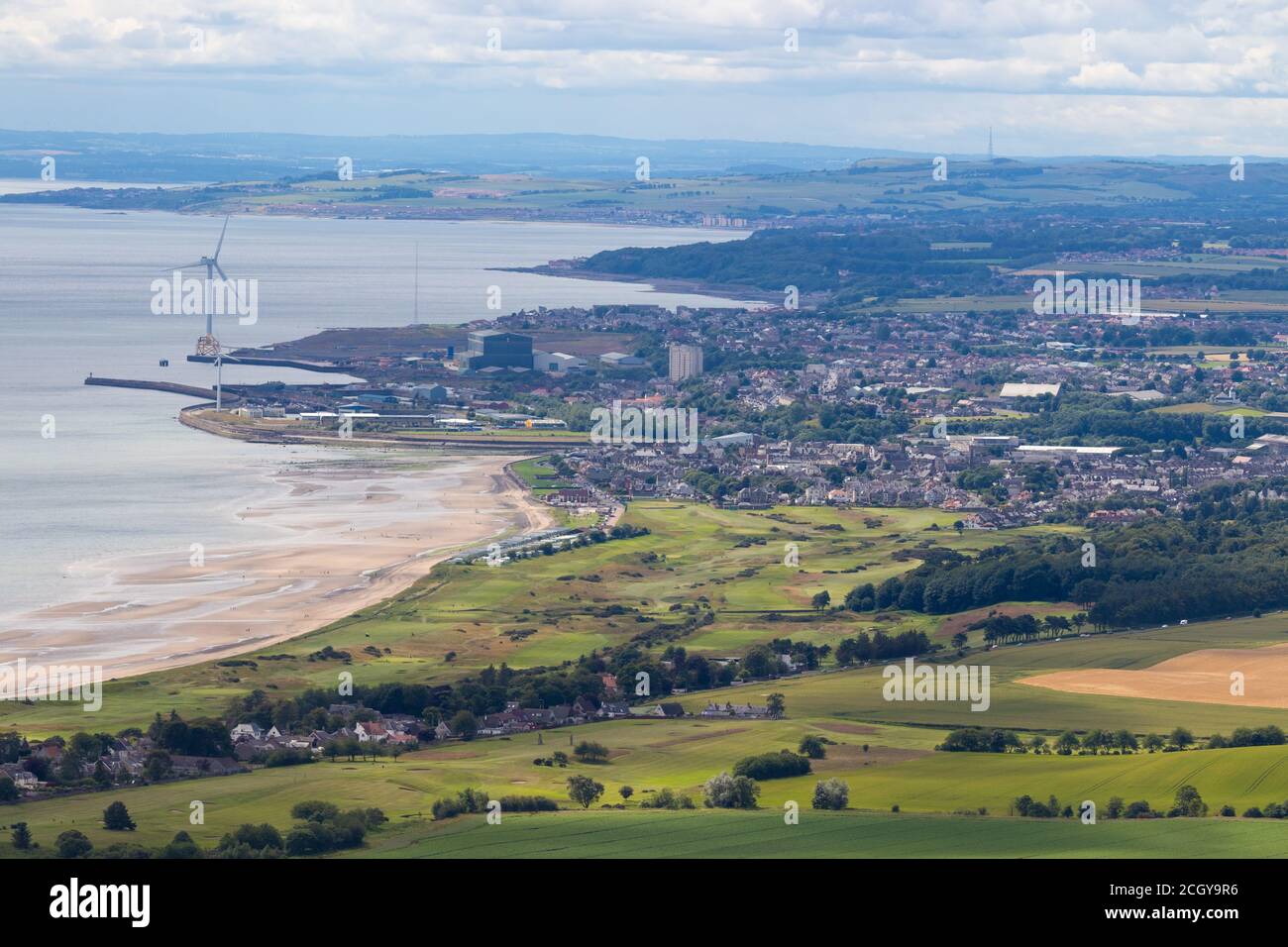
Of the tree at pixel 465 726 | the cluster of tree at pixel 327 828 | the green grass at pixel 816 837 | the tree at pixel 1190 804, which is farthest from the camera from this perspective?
the tree at pixel 465 726

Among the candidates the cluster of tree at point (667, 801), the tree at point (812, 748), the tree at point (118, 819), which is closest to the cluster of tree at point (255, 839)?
the tree at point (118, 819)

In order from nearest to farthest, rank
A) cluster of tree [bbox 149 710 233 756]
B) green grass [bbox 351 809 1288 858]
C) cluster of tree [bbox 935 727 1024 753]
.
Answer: green grass [bbox 351 809 1288 858] < cluster of tree [bbox 149 710 233 756] < cluster of tree [bbox 935 727 1024 753]

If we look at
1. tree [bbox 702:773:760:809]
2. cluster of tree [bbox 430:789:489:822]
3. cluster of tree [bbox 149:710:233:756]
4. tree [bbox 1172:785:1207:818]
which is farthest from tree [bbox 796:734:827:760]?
cluster of tree [bbox 149:710:233:756]

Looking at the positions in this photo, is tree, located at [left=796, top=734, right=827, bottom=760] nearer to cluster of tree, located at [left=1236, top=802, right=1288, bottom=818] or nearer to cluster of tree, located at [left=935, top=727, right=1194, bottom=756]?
cluster of tree, located at [left=935, top=727, right=1194, bottom=756]

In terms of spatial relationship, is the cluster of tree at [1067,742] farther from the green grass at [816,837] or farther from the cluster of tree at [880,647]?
the cluster of tree at [880,647]

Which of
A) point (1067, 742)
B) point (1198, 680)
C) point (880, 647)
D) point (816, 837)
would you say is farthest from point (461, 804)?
point (1198, 680)

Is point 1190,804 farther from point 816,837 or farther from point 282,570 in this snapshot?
point 282,570

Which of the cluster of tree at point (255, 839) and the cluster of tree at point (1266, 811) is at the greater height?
the cluster of tree at point (255, 839)
